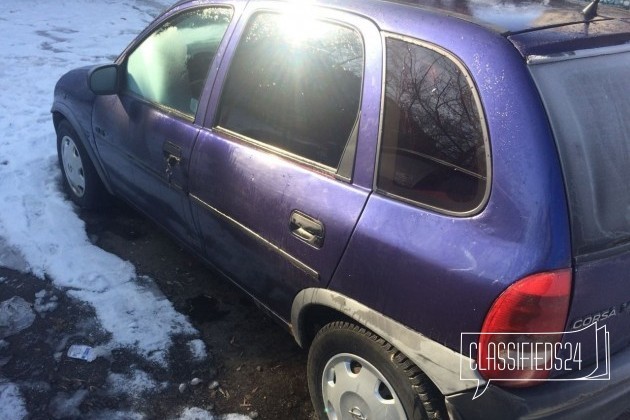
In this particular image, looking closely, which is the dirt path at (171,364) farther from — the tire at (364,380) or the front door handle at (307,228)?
the front door handle at (307,228)

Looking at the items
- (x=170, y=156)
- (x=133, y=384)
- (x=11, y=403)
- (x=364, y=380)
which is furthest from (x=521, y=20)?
(x=11, y=403)

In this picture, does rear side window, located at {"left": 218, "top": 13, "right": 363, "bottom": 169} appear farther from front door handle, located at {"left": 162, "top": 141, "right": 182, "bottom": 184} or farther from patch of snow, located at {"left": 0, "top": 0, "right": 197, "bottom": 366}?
patch of snow, located at {"left": 0, "top": 0, "right": 197, "bottom": 366}

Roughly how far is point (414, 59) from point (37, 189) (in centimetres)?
353

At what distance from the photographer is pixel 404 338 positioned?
189 centimetres

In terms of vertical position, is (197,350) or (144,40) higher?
(144,40)

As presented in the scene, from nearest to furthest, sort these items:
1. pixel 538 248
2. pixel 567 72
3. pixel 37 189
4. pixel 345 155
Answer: pixel 538 248 → pixel 567 72 → pixel 345 155 → pixel 37 189

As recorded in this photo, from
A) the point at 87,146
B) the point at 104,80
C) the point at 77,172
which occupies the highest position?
the point at 104,80

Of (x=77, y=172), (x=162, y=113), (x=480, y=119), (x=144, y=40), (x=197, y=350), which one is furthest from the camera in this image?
(x=77, y=172)

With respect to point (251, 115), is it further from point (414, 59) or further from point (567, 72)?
point (567, 72)

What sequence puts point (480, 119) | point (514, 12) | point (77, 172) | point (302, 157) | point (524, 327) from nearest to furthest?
point (524, 327), point (480, 119), point (514, 12), point (302, 157), point (77, 172)

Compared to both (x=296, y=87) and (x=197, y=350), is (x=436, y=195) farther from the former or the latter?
(x=197, y=350)

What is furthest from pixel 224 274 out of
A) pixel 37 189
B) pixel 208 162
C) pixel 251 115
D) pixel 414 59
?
pixel 37 189

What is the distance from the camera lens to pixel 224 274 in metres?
2.96

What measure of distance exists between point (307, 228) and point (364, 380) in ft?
1.98
